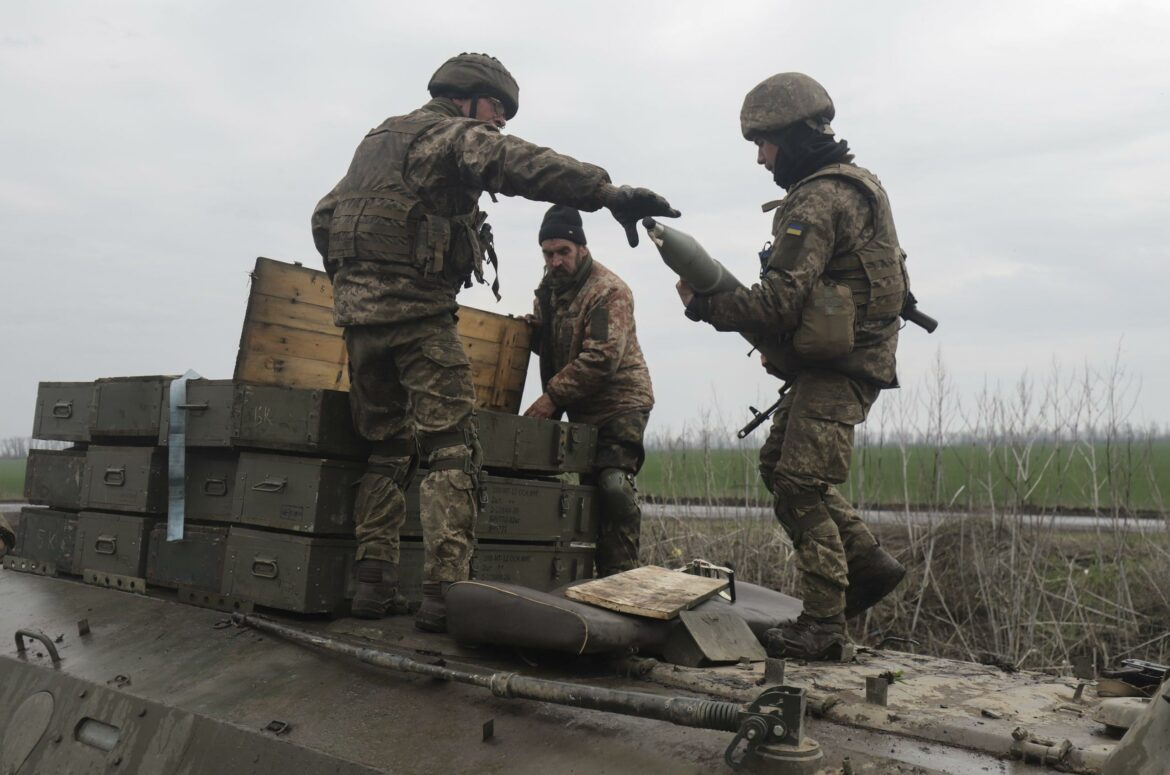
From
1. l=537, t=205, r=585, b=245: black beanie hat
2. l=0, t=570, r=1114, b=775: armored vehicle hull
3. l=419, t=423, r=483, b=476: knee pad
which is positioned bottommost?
l=0, t=570, r=1114, b=775: armored vehicle hull

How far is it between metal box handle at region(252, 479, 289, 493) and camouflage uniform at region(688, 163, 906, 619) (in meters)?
1.61

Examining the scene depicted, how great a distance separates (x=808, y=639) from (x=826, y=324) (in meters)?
1.08

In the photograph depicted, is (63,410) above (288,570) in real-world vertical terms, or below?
above

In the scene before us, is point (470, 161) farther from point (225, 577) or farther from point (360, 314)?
point (225, 577)

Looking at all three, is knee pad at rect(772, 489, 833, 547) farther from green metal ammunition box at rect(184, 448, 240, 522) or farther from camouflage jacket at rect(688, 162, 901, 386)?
green metal ammunition box at rect(184, 448, 240, 522)

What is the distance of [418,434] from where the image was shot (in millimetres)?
3965

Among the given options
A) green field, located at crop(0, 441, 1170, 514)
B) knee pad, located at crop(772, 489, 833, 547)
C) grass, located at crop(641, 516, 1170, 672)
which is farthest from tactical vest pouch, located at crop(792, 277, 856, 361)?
green field, located at crop(0, 441, 1170, 514)

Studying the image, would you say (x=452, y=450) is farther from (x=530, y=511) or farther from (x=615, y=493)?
(x=615, y=493)

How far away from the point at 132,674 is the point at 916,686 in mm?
2475

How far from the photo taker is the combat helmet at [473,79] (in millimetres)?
4395

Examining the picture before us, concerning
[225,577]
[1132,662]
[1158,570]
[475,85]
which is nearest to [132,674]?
[225,577]

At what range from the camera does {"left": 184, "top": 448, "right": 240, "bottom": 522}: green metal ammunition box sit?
14.2 ft

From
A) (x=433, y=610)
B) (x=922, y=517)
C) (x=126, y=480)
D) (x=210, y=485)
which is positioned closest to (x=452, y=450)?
(x=433, y=610)

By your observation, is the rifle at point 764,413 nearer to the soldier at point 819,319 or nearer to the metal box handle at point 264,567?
the soldier at point 819,319
